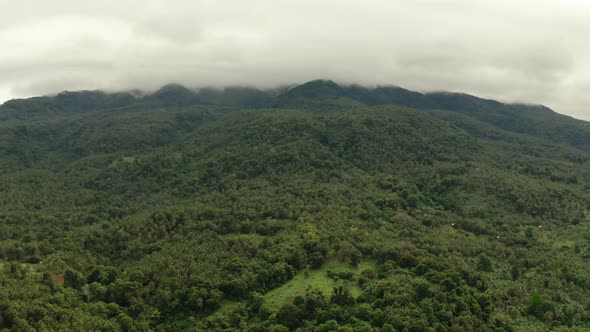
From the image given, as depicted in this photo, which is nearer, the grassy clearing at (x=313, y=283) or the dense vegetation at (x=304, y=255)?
the dense vegetation at (x=304, y=255)

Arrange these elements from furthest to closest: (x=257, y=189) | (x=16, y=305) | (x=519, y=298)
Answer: (x=257, y=189) → (x=519, y=298) → (x=16, y=305)

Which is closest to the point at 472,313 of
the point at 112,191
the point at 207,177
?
the point at 207,177

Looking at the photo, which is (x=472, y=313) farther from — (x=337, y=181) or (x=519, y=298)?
(x=337, y=181)

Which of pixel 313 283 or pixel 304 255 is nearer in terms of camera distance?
pixel 313 283

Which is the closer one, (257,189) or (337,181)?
(257,189)

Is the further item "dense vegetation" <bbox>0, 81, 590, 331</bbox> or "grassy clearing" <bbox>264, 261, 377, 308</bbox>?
"grassy clearing" <bbox>264, 261, 377, 308</bbox>

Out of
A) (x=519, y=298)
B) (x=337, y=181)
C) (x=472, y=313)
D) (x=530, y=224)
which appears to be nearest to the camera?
(x=472, y=313)

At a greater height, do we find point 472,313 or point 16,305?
point 16,305

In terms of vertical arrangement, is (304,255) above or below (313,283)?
above
